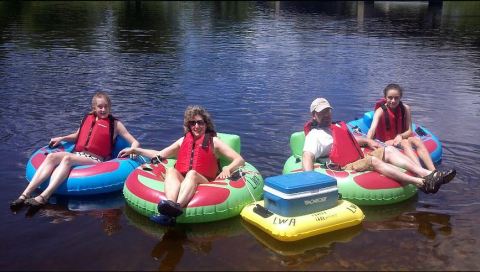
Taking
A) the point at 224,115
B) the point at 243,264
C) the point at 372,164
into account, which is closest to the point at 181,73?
the point at 224,115

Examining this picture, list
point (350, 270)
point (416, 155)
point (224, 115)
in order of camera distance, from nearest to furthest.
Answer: point (350, 270)
point (416, 155)
point (224, 115)

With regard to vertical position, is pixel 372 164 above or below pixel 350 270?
above

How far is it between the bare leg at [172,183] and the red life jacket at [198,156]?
0.14m

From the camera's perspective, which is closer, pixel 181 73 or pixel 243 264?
pixel 243 264

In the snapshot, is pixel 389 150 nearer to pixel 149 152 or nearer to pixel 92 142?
pixel 149 152

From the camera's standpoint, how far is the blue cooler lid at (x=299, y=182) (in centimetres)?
556

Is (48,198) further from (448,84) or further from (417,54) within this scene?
(417,54)

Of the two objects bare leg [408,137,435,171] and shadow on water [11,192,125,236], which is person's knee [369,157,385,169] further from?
shadow on water [11,192,125,236]

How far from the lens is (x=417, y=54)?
20531 millimetres

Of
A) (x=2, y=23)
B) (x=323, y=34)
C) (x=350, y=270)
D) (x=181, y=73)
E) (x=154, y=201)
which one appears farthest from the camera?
(x=2, y=23)

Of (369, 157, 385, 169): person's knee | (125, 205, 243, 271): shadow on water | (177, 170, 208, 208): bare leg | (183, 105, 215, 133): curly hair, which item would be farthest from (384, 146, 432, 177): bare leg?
(177, 170, 208, 208): bare leg

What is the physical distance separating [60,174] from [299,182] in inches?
112

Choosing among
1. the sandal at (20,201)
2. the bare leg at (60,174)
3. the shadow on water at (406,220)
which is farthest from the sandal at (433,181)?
the sandal at (20,201)

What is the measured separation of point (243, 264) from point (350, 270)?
989 mm
